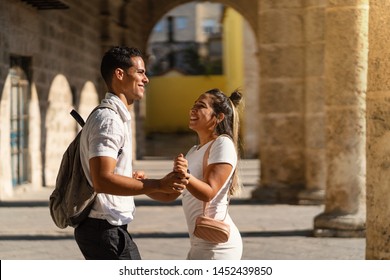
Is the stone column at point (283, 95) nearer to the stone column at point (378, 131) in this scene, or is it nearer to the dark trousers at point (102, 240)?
the stone column at point (378, 131)

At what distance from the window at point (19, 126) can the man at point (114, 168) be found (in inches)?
377

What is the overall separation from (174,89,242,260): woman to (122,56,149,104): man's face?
25 centimetres

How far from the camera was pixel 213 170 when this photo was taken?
368 cm

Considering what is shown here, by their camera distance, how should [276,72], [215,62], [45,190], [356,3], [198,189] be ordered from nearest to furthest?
[198,189], [356,3], [276,72], [45,190], [215,62]

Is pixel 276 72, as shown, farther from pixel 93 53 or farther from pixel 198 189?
pixel 198 189

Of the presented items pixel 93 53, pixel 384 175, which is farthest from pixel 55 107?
pixel 384 175

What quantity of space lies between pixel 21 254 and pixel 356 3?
347 cm

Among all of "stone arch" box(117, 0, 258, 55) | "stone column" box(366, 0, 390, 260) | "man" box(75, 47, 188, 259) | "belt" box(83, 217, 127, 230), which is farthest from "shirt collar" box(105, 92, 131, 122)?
"stone arch" box(117, 0, 258, 55)

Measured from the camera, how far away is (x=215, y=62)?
43.8 meters

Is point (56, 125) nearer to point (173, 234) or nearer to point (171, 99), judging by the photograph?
point (173, 234)

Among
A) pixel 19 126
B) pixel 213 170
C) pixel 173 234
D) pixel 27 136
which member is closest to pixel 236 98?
pixel 213 170

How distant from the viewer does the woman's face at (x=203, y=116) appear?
3.84 metres

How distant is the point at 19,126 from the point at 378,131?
9.51 metres

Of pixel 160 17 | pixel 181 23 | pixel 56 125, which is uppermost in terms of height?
pixel 181 23
